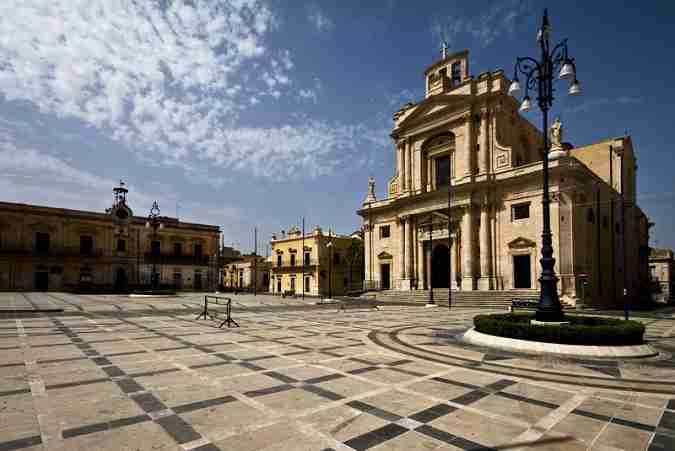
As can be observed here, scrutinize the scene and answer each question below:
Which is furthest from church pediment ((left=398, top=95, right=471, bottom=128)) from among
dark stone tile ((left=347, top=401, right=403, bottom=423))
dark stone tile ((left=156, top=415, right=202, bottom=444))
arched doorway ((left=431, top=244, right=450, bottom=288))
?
dark stone tile ((left=156, top=415, right=202, bottom=444))

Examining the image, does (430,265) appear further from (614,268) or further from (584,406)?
(584,406)

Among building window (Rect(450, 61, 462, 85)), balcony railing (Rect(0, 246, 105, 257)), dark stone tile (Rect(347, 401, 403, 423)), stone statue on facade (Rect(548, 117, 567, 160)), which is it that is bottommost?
dark stone tile (Rect(347, 401, 403, 423))

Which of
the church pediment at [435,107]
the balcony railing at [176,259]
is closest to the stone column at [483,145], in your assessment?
the church pediment at [435,107]

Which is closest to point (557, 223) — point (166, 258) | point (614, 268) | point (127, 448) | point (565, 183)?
point (565, 183)

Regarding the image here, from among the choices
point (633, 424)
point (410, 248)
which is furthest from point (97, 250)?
point (633, 424)

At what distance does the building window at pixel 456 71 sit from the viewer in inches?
1320

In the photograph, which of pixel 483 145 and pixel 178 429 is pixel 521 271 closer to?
pixel 483 145

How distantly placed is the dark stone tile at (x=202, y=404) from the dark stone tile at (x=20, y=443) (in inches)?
55.3

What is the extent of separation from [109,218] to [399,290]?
35350 millimetres

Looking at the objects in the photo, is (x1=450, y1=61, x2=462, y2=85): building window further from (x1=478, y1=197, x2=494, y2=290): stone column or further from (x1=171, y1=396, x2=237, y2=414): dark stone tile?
(x1=171, y1=396, x2=237, y2=414): dark stone tile

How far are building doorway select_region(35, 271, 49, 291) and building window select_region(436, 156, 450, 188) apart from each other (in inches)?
1681

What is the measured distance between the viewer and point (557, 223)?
80.4ft

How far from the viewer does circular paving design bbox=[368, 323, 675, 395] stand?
6.24m

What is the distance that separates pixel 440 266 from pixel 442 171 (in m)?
8.79
